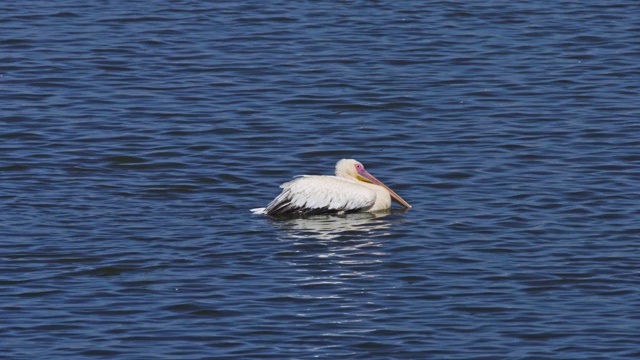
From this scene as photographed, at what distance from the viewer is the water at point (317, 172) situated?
10.3 m

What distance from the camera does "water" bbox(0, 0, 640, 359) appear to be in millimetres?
10266

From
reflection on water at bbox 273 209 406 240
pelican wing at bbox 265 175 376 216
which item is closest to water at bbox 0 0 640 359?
reflection on water at bbox 273 209 406 240

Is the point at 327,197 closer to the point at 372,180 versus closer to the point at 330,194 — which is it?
the point at 330,194

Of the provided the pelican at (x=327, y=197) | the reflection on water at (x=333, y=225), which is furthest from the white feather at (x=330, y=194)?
the reflection on water at (x=333, y=225)

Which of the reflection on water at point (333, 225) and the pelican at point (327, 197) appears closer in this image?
the reflection on water at point (333, 225)

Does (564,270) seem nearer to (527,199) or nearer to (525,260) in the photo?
(525,260)

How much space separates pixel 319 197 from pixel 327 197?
75 mm

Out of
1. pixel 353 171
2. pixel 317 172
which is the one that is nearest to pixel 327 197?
pixel 353 171

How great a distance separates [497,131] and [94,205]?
4.51 m

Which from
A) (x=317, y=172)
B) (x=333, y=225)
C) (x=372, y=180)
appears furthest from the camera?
(x=317, y=172)

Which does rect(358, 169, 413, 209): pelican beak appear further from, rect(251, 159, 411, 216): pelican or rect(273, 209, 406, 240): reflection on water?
rect(273, 209, 406, 240): reflection on water

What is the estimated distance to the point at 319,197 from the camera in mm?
13438

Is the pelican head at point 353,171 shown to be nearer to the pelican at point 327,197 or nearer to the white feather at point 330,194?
the pelican at point 327,197

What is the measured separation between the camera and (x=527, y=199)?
13.6 metres
